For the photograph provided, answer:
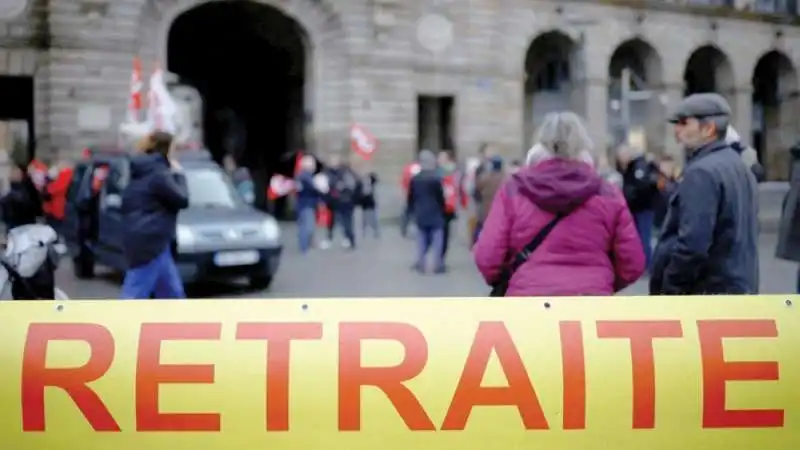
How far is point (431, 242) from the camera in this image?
14.5 m

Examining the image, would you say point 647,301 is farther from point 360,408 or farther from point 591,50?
point 591,50

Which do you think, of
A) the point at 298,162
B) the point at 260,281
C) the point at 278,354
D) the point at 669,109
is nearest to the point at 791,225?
the point at 278,354

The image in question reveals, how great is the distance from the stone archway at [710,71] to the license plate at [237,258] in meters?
24.7

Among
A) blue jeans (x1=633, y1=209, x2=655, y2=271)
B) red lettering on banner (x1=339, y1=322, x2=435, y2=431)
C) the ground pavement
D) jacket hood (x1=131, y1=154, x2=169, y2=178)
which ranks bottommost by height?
the ground pavement

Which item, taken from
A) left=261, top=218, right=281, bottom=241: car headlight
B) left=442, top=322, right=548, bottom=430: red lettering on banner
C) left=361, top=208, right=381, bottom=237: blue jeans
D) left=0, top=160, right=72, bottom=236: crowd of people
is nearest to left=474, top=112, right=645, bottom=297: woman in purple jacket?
left=442, top=322, right=548, bottom=430: red lettering on banner

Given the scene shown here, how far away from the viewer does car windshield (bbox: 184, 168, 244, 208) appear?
42.4 feet

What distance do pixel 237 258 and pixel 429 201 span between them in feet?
10.3

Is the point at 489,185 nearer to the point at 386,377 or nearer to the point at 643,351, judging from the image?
the point at 643,351

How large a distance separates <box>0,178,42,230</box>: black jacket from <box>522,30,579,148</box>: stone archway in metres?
18.2

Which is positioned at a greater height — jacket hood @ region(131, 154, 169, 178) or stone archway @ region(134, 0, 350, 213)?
stone archway @ region(134, 0, 350, 213)

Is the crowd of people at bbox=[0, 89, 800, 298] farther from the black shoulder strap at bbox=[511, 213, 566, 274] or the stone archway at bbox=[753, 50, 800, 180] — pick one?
the stone archway at bbox=[753, 50, 800, 180]

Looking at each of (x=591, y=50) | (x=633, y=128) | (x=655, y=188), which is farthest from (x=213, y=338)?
(x=633, y=128)

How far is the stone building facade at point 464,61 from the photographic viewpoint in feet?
80.4

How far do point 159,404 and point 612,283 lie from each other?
2003 mm
